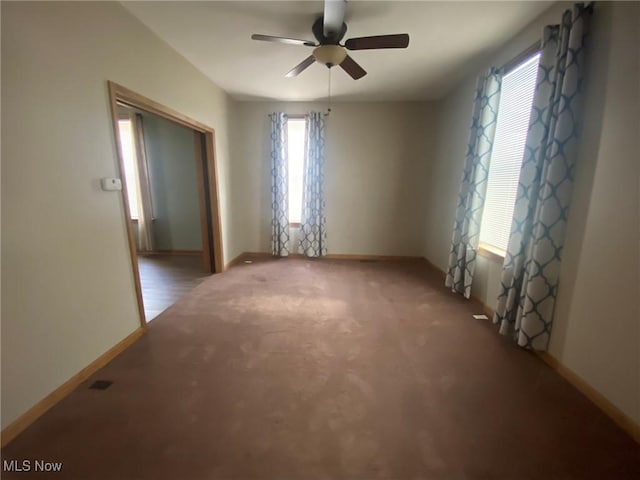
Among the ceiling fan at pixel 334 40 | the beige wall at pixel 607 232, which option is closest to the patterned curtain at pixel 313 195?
the ceiling fan at pixel 334 40

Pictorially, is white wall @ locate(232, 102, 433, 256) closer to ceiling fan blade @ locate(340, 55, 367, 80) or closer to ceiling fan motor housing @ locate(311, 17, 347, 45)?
ceiling fan blade @ locate(340, 55, 367, 80)

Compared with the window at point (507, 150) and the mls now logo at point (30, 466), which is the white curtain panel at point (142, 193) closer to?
the mls now logo at point (30, 466)

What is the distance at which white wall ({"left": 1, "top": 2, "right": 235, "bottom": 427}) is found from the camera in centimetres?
125

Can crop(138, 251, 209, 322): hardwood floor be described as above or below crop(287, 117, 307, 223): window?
below

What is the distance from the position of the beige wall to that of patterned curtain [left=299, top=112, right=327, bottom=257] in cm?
280

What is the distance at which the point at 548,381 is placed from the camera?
1.67 metres

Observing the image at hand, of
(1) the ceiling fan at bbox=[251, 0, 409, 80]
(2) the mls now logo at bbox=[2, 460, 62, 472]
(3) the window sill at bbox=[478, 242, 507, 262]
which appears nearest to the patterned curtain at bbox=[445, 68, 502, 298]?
(3) the window sill at bbox=[478, 242, 507, 262]

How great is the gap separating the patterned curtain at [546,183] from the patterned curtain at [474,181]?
67cm

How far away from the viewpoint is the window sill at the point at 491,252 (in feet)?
7.90

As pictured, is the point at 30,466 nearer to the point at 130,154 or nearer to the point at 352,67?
the point at 352,67

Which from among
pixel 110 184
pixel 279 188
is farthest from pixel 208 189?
pixel 110 184

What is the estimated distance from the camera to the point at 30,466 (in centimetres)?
114

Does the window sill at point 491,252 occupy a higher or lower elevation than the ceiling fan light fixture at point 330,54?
lower

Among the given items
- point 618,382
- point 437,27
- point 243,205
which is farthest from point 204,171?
point 618,382
